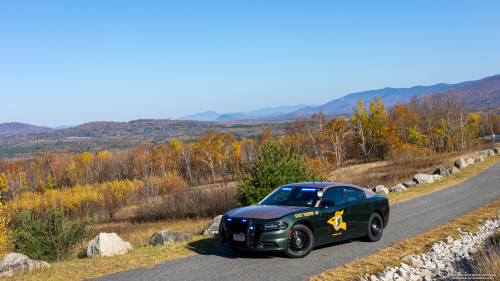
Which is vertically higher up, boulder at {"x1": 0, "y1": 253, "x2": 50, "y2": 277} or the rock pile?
boulder at {"x1": 0, "y1": 253, "x2": 50, "y2": 277}

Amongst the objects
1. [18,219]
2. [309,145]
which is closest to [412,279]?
[18,219]

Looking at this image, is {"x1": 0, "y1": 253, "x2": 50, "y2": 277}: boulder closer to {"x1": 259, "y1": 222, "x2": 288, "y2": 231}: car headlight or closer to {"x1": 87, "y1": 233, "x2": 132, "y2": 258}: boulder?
{"x1": 87, "y1": 233, "x2": 132, "y2": 258}: boulder

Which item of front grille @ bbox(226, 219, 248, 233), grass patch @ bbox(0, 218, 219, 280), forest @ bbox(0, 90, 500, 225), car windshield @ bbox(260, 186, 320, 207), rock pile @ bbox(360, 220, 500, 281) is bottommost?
forest @ bbox(0, 90, 500, 225)

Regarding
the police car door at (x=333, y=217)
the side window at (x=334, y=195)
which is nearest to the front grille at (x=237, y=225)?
the police car door at (x=333, y=217)

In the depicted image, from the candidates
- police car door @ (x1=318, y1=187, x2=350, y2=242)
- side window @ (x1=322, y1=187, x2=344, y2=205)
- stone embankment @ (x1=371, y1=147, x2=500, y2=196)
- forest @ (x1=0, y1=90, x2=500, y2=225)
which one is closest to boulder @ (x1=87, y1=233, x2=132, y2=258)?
police car door @ (x1=318, y1=187, x2=350, y2=242)

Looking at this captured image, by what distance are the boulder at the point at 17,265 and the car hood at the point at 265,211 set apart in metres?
4.60

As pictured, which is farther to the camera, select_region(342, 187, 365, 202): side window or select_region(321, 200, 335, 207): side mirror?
select_region(342, 187, 365, 202): side window

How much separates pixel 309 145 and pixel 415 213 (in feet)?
214

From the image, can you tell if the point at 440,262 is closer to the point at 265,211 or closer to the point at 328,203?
the point at 328,203

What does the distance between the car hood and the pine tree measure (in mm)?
7468

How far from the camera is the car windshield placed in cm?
910

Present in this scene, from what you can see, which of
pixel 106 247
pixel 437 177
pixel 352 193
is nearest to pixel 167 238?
pixel 106 247

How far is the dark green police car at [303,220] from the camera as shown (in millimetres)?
8125

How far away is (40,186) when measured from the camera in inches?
3671
